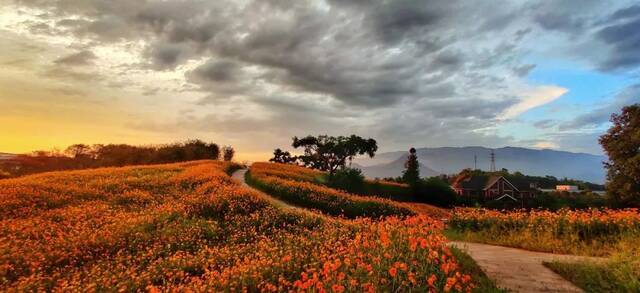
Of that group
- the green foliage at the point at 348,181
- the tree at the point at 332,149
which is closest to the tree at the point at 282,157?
the tree at the point at 332,149

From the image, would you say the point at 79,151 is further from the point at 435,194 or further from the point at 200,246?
the point at 200,246

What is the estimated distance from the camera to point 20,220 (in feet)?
58.9

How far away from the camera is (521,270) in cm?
973

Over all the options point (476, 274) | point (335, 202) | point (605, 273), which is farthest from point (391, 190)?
point (476, 274)

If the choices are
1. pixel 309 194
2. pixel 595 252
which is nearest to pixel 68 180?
pixel 309 194

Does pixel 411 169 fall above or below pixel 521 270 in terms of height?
above

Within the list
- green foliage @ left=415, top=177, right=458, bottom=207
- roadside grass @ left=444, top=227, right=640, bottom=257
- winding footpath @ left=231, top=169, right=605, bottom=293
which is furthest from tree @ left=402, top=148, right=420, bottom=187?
winding footpath @ left=231, top=169, right=605, bottom=293

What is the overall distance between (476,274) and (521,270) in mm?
1607

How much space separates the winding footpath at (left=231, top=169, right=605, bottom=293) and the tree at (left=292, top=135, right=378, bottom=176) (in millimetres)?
52061

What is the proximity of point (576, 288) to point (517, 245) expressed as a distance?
5.52m

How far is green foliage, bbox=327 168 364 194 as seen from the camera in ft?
137

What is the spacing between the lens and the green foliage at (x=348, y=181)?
41.8 metres

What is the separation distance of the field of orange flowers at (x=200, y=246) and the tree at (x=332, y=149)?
43.2 metres

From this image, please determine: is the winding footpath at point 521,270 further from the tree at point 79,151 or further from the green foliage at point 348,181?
the tree at point 79,151
